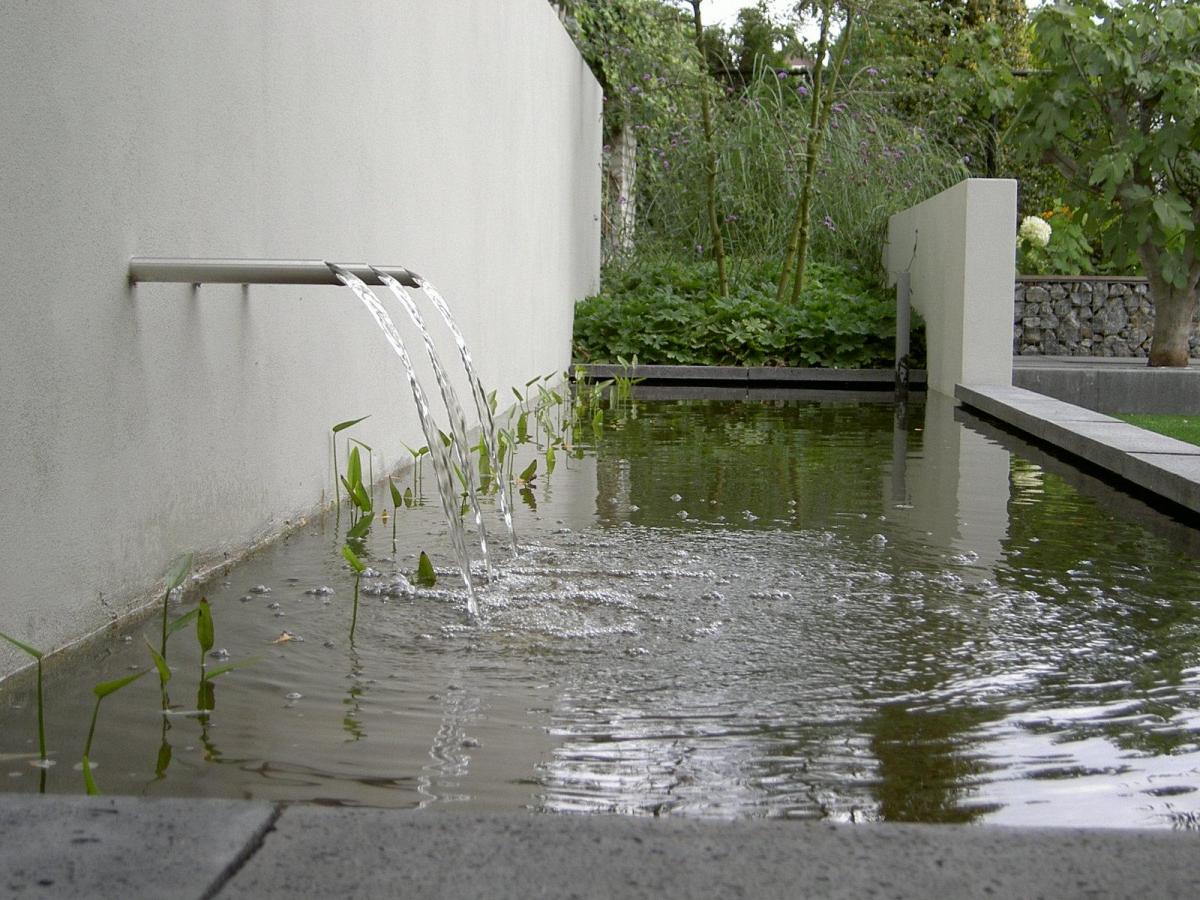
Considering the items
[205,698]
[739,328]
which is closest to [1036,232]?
[739,328]

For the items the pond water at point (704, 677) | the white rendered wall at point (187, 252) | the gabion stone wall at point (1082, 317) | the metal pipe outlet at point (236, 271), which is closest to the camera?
the pond water at point (704, 677)

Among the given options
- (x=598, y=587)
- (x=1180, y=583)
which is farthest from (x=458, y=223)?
(x=1180, y=583)

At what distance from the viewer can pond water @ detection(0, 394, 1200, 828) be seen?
2.09 meters

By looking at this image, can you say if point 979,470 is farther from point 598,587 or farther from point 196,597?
point 196,597

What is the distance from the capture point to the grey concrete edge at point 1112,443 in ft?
15.9

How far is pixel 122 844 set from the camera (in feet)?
5.03

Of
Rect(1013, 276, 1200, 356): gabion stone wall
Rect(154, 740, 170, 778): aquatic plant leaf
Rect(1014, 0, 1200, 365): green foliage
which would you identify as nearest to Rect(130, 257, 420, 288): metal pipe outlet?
Rect(154, 740, 170, 778): aquatic plant leaf

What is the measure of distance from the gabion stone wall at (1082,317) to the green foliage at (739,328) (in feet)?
6.14

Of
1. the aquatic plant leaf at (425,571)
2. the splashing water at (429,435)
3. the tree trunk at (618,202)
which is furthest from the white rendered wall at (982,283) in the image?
the aquatic plant leaf at (425,571)

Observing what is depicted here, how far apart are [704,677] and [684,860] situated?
3.93ft

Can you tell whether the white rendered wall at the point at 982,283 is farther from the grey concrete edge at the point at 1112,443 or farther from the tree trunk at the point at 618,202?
the tree trunk at the point at 618,202

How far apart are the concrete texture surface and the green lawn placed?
6.56 metres

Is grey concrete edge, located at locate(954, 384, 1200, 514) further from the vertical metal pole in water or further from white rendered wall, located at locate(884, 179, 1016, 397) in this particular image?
the vertical metal pole in water

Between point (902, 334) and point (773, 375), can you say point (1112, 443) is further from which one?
point (773, 375)
